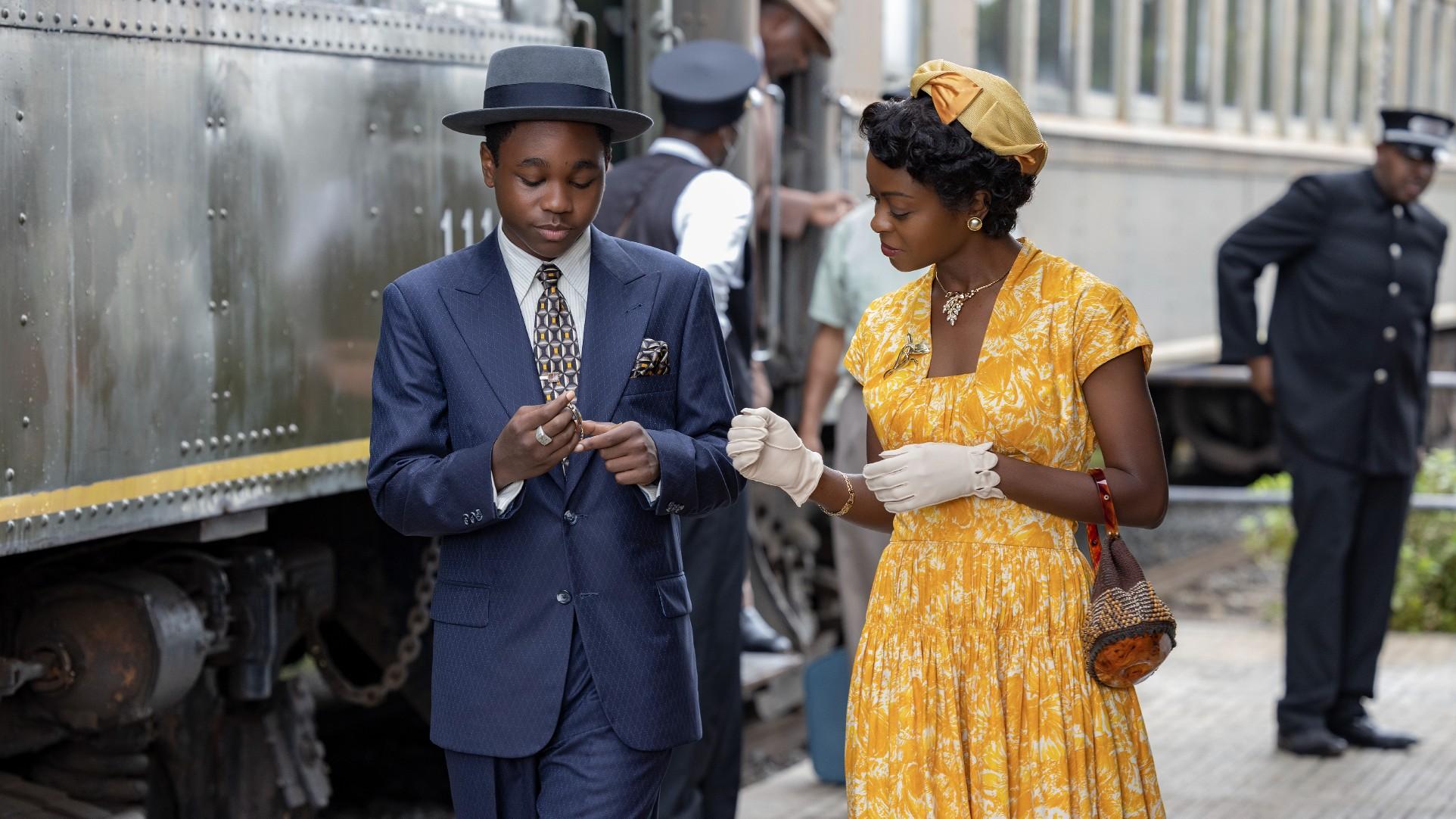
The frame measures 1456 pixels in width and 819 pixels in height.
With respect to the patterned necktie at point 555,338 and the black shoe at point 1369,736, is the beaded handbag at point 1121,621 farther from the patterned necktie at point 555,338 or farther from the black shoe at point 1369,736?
the black shoe at point 1369,736

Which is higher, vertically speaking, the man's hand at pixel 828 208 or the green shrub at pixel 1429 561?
the man's hand at pixel 828 208

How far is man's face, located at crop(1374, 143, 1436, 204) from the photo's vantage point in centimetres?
592

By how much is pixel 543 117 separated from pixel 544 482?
53 cm

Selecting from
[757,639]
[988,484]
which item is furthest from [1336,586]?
[988,484]

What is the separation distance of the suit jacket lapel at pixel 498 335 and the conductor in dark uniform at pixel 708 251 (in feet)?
4.70

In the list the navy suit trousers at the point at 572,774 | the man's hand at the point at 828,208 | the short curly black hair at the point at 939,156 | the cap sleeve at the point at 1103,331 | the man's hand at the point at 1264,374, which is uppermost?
the short curly black hair at the point at 939,156

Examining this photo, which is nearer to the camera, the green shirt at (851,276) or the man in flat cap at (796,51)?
the green shirt at (851,276)

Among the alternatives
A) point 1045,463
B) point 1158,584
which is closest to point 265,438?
point 1045,463

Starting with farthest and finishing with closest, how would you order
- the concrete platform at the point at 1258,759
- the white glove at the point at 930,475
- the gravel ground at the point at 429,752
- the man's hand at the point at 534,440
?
the gravel ground at the point at 429,752
the concrete platform at the point at 1258,759
the white glove at the point at 930,475
the man's hand at the point at 534,440

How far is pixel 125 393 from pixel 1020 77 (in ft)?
19.7

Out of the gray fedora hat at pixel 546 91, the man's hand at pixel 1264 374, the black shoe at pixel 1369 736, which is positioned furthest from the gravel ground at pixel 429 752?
the gray fedora hat at pixel 546 91

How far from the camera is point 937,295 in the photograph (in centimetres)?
299

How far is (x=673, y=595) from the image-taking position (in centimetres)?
292

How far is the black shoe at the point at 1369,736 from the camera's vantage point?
594cm
